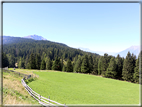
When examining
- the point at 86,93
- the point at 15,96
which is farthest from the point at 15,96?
the point at 86,93

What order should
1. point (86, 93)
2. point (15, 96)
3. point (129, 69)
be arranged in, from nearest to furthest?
point (15, 96), point (86, 93), point (129, 69)

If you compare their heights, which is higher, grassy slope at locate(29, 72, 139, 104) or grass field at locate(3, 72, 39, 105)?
grass field at locate(3, 72, 39, 105)

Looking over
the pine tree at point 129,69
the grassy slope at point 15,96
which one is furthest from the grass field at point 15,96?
the pine tree at point 129,69

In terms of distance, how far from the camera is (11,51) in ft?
561

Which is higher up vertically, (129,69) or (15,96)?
(15,96)

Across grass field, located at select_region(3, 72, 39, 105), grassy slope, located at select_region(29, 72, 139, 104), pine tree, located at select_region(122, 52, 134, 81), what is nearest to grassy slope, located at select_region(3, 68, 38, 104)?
grass field, located at select_region(3, 72, 39, 105)

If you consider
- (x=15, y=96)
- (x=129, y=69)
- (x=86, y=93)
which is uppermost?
(x=15, y=96)

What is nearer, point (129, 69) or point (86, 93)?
point (86, 93)

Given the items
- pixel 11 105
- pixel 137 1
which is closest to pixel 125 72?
pixel 137 1

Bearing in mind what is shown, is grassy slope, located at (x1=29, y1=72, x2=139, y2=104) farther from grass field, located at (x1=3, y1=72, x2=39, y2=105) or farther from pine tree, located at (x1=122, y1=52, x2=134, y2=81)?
pine tree, located at (x1=122, y1=52, x2=134, y2=81)

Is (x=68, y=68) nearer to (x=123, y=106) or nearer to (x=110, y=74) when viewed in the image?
(x=110, y=74)

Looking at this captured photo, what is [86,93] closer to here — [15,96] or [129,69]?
[15,96]

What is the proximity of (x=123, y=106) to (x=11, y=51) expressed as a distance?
664ft

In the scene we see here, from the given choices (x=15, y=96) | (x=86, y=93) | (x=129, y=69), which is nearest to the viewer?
(x=15, y=96)
